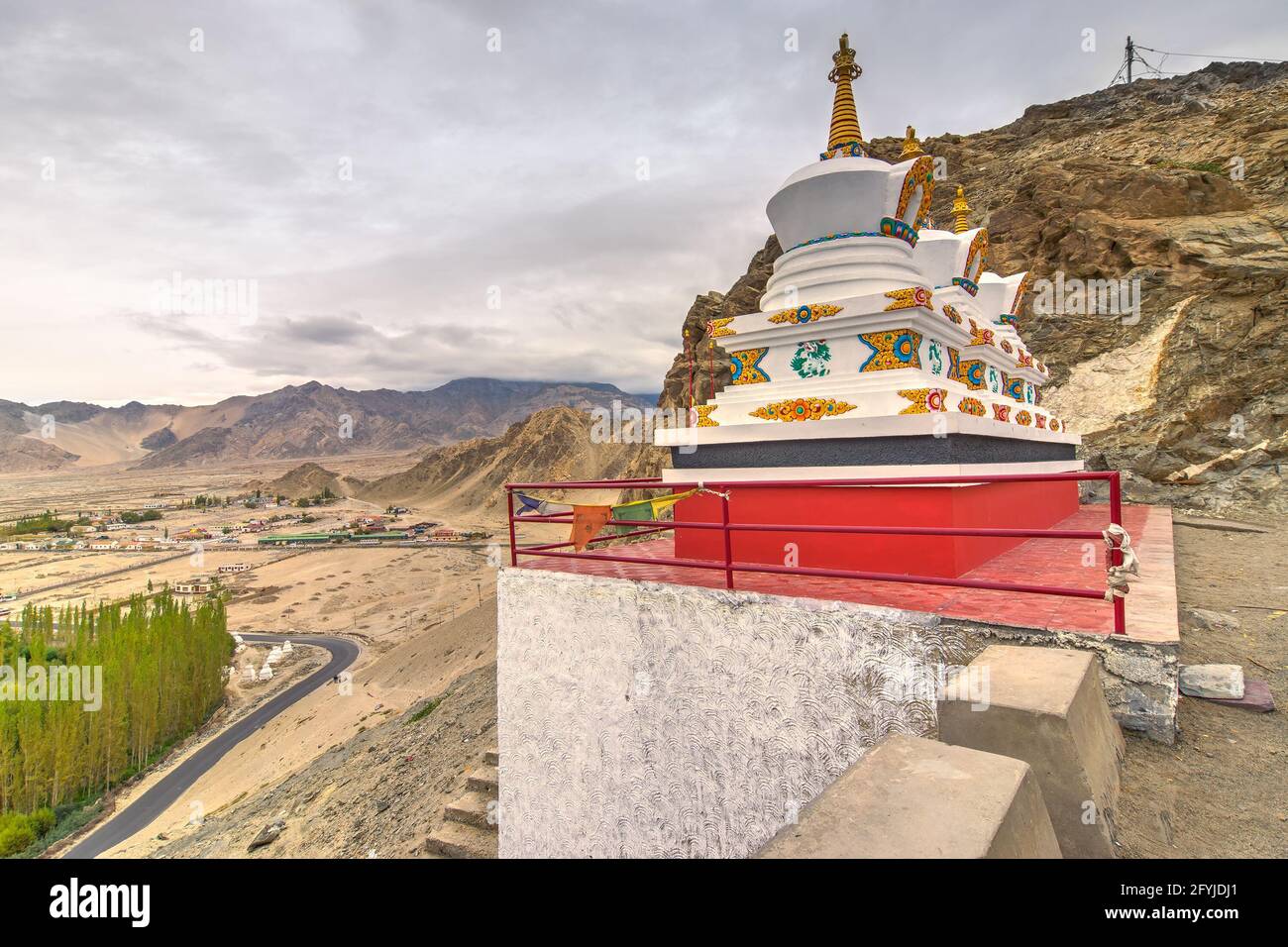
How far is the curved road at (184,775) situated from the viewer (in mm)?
20547

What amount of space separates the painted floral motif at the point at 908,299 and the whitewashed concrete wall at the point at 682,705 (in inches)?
136

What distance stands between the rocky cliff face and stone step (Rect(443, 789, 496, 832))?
1886cm

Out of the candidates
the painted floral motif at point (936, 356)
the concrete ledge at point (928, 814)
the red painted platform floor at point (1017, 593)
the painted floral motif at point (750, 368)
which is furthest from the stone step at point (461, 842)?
the painted floral motif at point (936, 356)

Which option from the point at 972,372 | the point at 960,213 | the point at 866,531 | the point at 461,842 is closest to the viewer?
the point at 866,531

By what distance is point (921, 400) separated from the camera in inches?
221

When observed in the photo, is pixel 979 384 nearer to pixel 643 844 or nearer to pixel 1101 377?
pixel 643 844

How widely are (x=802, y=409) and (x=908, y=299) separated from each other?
4.84 ft

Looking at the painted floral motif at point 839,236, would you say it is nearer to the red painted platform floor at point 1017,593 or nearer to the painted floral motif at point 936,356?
the painted floral motif at point 936,356

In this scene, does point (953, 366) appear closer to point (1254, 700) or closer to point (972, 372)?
point (972, 372)

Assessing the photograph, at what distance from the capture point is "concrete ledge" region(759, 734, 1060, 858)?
1.97 meters

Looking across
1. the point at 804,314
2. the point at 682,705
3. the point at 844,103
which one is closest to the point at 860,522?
the point at 682,705
